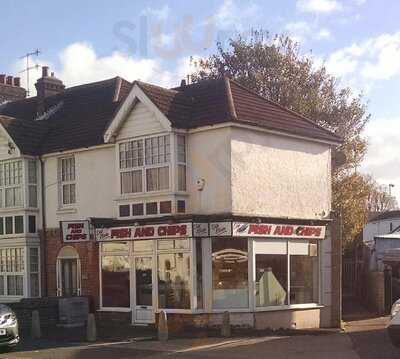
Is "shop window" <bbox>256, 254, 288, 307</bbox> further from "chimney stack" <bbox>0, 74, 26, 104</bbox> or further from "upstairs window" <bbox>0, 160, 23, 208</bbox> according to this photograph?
"chimney stack" <bbox>0, 74, 26, 104</bbox>

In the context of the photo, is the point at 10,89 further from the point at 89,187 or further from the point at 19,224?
the point at 89,187

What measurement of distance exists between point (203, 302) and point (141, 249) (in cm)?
264

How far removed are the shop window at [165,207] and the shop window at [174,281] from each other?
1233 mm

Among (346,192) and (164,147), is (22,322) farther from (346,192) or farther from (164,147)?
(346,192)

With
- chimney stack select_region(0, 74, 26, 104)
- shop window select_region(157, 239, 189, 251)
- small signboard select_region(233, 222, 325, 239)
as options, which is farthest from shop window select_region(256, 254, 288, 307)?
chimney stack select_region(0, 74, 26, 104)

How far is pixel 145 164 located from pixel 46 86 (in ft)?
36.3

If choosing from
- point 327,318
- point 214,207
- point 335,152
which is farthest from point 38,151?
point 335,152

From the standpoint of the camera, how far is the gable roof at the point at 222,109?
63.1ft

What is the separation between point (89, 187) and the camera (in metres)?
22.0

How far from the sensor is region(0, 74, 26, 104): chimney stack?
32812mm

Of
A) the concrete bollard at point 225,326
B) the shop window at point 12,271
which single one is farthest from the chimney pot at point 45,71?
the concrete bollard at point 225,326

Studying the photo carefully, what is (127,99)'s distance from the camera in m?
20.0

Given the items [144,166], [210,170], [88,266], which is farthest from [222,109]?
[88,266]

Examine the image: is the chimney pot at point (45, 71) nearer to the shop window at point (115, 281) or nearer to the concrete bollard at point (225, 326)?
the shop window at point (115, 281)
